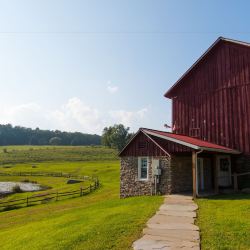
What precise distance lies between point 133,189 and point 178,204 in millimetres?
6918

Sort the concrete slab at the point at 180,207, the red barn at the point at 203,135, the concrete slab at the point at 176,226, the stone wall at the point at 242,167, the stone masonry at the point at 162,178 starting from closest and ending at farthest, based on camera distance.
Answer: the concrete slab at the point at 176,226 < the concrete slab at the point at 180,207 < the stone masonry at the point at 162,178 < the red barn at the point at 203,135 < the stone wall at the point at 242,167

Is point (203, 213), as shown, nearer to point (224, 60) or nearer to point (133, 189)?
point (133, 189)

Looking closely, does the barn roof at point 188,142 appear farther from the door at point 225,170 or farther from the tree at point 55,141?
the tree at point 55,141

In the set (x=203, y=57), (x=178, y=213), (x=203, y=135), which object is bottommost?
(x=178, y=213)

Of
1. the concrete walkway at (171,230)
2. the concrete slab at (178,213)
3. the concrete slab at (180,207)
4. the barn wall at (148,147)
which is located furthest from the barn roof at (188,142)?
the concrete slab at (178,213)

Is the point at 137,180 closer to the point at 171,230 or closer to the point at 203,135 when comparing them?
the point at 203,135

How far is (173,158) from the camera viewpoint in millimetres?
23406

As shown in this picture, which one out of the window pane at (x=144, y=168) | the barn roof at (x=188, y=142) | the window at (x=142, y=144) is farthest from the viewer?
the window at (x=142, y=144)

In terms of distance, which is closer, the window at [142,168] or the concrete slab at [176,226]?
the concrete slab at [176,226]

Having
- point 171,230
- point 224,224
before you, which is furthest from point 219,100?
point 171,230

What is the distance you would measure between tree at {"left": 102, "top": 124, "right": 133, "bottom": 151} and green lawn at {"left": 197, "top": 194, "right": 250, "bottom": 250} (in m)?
101

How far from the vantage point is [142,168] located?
80.8 feet

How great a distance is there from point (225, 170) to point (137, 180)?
6.95 meters

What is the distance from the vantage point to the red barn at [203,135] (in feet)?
76.4
